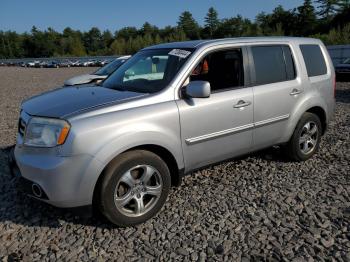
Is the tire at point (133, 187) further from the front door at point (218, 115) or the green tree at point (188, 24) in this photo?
the green tree at point (188, 24)

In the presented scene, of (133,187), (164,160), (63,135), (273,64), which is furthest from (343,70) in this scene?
(63,135)

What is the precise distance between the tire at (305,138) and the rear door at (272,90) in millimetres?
334

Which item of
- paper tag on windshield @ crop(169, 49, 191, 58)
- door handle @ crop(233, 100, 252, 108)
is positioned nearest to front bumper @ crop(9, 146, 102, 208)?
paper tag on windshield @ crop(169, 49, 191, 58)

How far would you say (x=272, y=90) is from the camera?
4.26 metres

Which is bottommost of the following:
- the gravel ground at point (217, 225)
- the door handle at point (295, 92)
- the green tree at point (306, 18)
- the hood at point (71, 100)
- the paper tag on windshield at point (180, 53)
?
the gravel ground at point (217, 225)

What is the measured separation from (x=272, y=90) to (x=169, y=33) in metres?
119

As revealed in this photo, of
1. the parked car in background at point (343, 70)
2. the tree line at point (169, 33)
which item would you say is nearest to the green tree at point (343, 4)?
the tree line at point (169, 33)

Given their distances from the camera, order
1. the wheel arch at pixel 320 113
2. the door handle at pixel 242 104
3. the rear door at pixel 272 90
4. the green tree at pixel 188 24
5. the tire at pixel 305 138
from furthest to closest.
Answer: the green tree at pixel 188 24
the wheel arch at pixel 320 113
the tire at pixel 305 138
the rear door at pixel 272 90
the door handle at pixel 242 104

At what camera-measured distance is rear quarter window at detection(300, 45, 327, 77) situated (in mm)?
4809

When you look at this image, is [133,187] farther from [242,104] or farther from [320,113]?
[320,113]

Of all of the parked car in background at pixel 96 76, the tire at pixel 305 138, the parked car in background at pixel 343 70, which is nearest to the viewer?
the tire at pixel 305 138

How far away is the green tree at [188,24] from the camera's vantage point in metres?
121

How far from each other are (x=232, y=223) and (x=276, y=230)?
0.42 m

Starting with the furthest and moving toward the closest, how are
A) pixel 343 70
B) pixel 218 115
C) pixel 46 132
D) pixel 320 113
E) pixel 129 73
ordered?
1. pixel 343 70
2. pixel 320 113
3. pixel 129 73
4. pixel 218 115
5. pixel 46 132
